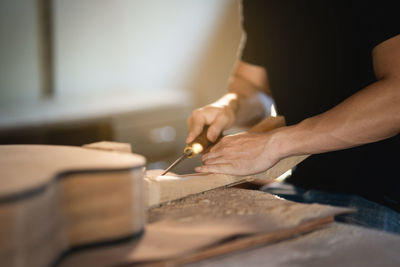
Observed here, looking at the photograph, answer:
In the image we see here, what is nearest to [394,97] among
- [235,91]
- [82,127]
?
[235,91]

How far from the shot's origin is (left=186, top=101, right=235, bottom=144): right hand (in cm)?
133

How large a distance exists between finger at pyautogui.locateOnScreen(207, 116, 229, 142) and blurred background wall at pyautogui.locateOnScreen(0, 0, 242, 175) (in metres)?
1.83

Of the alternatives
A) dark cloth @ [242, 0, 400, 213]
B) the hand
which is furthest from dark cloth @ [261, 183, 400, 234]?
the hand

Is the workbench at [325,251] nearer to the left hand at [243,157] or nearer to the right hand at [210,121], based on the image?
the left hand at [243,157]

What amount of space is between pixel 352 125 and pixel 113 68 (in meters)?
2.81

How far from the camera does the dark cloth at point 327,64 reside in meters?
1.35

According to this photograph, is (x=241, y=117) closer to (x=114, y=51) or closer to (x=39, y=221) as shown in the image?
(x=39, y=221)

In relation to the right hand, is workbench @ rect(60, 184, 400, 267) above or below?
below

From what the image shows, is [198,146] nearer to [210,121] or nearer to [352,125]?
[210,121]

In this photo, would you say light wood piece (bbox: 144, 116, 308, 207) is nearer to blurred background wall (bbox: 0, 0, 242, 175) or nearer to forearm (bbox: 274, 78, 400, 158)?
forearm (bbox: 274, 78, 400, 158)

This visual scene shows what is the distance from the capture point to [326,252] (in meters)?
0.78

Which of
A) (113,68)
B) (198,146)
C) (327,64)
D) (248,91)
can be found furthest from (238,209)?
(113,68)

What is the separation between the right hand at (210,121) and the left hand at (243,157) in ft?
0.37

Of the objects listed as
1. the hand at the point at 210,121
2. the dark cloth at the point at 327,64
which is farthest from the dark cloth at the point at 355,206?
the hand at the point at 210,121
